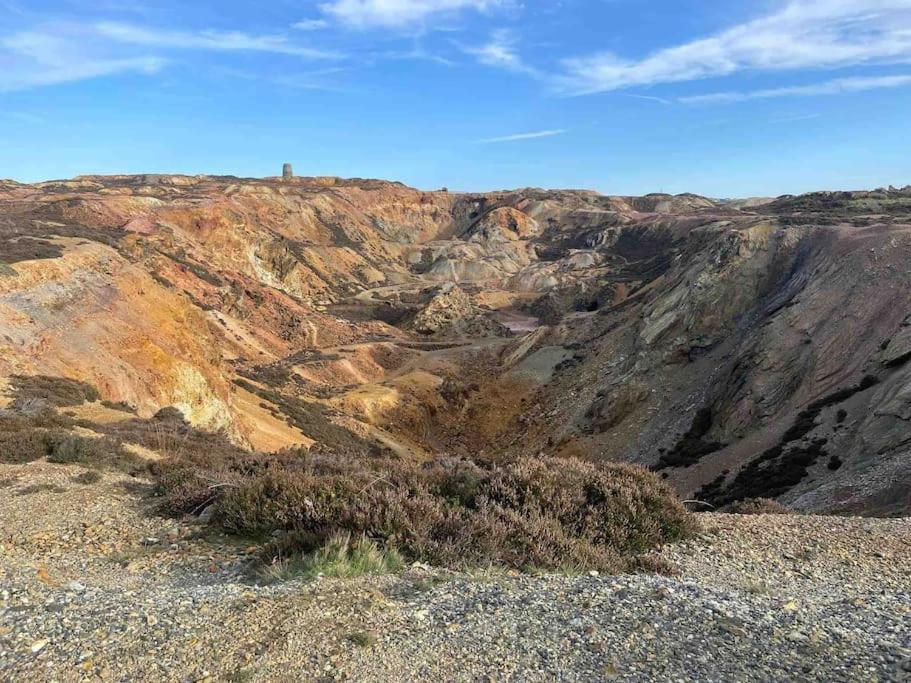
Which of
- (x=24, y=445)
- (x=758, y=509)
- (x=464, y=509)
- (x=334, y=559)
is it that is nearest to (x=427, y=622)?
(x=334, y=559)

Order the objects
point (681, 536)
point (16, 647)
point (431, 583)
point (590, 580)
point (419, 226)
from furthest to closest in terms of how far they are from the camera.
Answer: point (419, 226)
point (681, 536)
point (590, 580)
point (431, 583)
point (16, 647)

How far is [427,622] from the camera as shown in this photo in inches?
177

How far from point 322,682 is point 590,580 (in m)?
2.93

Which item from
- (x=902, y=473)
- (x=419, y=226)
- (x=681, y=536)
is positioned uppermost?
(x=419, y=226)

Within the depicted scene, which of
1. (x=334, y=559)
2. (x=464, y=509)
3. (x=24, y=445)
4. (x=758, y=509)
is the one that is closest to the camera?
(x=334, y=559)

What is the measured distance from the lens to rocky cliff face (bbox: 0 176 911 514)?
2111 centimetres

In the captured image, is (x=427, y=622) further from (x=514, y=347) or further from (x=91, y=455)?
(x=514, y=347)

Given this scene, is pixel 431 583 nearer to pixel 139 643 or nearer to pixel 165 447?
pixel 139 643

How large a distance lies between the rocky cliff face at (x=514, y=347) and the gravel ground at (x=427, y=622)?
9563mm

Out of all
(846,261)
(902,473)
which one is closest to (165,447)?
(902,473)

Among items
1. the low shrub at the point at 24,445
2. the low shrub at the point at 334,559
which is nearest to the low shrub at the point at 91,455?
the low shrub at the point at 24,445

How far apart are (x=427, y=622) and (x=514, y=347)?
157 feet

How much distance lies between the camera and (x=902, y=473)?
13859mm

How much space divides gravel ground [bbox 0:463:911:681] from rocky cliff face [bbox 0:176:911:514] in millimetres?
9563
